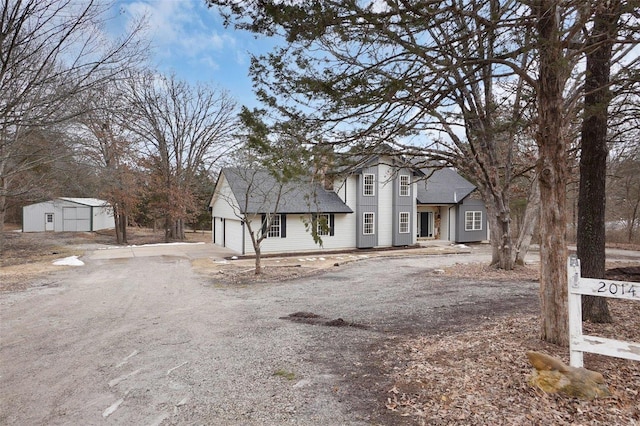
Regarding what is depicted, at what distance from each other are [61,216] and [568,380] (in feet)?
126

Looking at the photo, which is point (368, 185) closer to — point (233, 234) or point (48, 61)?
point (233, 234)

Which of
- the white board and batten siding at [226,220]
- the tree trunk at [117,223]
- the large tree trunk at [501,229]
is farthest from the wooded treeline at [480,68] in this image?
the tree trunk at [117,223]

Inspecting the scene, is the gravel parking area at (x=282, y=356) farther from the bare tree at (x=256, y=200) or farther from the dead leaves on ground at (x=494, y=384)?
the bare tree at (x=256, y=200)

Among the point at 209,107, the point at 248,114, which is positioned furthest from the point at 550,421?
the point at 209,107

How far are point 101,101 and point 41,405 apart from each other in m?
6.80

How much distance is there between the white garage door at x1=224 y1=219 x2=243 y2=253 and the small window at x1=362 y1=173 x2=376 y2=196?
702 cm

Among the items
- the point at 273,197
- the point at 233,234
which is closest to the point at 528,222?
the point at 273,197

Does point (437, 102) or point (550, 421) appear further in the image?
point (437, 102)

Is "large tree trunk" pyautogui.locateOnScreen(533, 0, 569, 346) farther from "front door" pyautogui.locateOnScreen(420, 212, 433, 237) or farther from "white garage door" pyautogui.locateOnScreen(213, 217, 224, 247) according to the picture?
"front door" pyautogui.locateOnScreen(420, 212, 433, 237)

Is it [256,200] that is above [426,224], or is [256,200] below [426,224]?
above

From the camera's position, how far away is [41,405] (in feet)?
12.6

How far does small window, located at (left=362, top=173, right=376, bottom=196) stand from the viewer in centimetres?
2108

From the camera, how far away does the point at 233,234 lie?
20766 mm

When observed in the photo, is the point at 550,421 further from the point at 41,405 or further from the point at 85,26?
the point at 85,26
